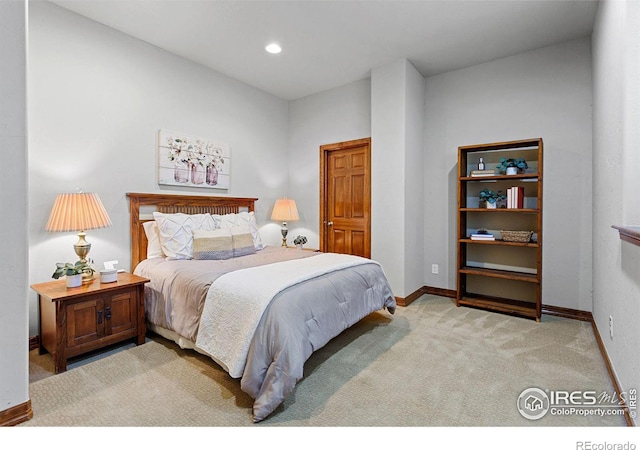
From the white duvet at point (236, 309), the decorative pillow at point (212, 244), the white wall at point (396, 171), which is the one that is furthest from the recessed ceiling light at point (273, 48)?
the white duvet at point (236, 309)

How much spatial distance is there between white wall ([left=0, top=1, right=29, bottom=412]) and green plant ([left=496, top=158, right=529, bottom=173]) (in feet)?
13.0

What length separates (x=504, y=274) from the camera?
11.2 ft

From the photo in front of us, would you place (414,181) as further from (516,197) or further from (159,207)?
(159,207)

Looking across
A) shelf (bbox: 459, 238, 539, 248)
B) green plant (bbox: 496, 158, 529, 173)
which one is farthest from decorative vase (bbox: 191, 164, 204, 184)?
green plant (bbox: 496, 158, 529, 173)

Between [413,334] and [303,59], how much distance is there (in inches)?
127

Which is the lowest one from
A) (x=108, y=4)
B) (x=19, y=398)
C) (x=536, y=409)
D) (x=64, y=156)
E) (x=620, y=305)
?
(x=536, y=409)

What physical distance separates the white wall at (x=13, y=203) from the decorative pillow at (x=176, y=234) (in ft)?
4.35

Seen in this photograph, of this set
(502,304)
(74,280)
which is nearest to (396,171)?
(502,304)

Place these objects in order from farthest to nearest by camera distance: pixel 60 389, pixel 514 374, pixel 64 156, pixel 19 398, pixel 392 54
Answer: pixel 392 54
pixel 64 156
pixel 514 374
pixel 60 389
pixel 19 398

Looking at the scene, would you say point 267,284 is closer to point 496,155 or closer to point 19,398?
point 19,398

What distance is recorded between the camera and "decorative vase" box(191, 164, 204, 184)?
146 inches

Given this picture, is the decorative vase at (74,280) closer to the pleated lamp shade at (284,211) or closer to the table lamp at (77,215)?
the table lamp at (77,215)

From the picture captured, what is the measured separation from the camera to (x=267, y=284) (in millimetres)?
2078

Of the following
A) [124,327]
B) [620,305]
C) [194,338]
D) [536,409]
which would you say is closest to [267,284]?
[194,338]
